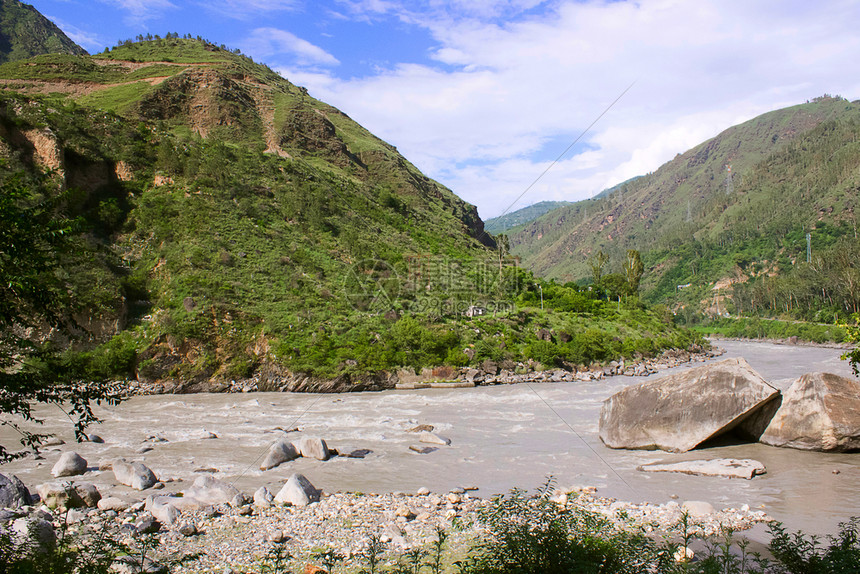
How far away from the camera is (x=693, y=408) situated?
14.4m

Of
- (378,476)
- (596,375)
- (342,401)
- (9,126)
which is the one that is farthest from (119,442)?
(9,126)

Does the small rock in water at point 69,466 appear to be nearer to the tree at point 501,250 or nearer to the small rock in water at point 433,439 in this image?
the small rock in water at point 433,439

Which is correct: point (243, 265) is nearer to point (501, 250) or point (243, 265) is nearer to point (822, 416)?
point (501, 250)

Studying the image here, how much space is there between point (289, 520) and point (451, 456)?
6726mm

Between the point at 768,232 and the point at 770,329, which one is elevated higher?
the point at 768,232

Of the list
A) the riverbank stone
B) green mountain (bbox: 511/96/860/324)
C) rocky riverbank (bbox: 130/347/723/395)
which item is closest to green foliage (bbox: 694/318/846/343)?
green mountain (bbox: 511/96/860/324)

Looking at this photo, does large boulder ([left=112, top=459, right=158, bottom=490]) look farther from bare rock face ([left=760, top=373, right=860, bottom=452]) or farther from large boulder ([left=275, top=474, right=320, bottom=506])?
bare rock face ([left=760, top=373, right=860, bottom=452])

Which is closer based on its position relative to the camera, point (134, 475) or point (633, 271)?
point (134, 475)

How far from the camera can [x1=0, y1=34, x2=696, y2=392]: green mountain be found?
35.5m

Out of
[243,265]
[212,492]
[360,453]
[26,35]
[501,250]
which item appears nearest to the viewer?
[212,492]

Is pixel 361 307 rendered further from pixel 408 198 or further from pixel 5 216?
pixel 408 198

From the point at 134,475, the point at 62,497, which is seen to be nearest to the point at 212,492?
the point at 134,475

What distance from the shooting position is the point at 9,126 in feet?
138

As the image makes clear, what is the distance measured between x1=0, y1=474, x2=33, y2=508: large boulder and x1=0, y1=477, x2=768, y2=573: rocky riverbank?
0.07 meters
